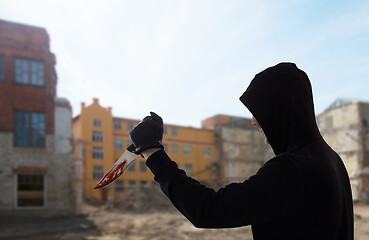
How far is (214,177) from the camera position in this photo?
43812 millimetres

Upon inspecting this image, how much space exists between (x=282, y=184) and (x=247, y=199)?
0.44 feet

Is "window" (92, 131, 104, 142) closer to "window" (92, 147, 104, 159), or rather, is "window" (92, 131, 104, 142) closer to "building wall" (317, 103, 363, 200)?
"window" (92, 147, 104, 159)

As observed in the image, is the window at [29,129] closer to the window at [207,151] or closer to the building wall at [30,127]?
the building wall at [30,127]

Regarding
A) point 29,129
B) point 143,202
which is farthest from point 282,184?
point 143,202

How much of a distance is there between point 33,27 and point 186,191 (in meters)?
21.0

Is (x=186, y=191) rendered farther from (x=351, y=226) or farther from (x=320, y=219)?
(x=351, y=226)

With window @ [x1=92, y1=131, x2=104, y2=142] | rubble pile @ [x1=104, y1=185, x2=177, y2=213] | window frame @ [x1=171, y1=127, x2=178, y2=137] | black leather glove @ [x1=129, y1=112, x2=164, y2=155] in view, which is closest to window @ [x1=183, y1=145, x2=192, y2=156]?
window frame @ [x1=171, y1=127, x2=178, y2=137]

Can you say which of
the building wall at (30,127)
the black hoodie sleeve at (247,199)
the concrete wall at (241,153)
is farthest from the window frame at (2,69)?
the concrete wall at (241,153)

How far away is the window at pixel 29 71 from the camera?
1889 cm

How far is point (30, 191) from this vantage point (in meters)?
18.3

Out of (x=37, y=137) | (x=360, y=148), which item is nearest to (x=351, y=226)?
(x=37, y=137)

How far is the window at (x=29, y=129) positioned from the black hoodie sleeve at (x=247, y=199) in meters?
19.5

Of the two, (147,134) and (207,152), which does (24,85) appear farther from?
(207,152)

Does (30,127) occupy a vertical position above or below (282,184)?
above
